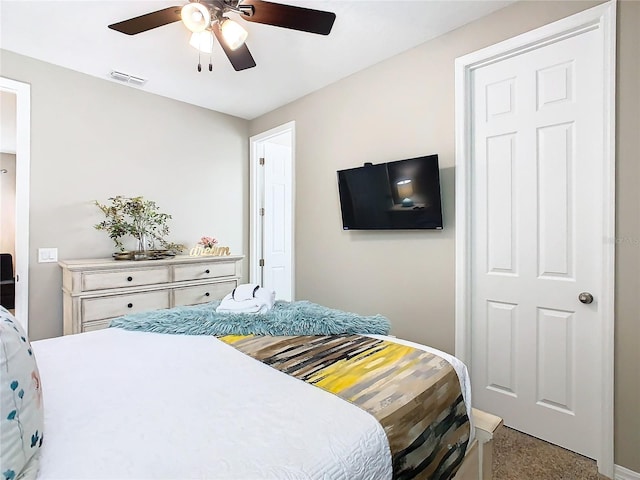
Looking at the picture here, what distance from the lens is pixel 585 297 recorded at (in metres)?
1.87

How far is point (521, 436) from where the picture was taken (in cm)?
209

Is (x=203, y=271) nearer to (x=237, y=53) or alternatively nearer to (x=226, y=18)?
(x=237, y=53)

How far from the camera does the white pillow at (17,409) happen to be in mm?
652

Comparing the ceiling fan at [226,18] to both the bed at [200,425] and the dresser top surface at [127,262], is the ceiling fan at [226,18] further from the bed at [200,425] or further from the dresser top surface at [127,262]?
the dresser top surface at [127,262]

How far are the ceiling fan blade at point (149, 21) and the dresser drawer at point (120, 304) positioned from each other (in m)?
1.81

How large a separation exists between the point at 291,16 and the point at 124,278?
2.17 m

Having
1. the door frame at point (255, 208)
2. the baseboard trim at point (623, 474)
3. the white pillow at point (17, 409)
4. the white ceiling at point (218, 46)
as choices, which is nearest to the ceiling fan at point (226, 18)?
the white ceiling at point (218, 46)

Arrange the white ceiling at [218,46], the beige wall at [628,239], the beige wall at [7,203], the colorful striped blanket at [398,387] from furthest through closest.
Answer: the beige wall at [7,203]
the white ceiling at [218,46]
the beige wall at [628,239]
the colorful striped blanket at [398,387]

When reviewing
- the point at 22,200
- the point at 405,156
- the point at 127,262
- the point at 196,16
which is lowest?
the point at 127,262

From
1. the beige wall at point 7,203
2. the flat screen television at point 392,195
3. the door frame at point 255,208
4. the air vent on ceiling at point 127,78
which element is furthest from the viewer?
the beige wall at point 7,203

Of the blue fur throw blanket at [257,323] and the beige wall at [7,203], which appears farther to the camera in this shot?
the beige wall at [7,203]

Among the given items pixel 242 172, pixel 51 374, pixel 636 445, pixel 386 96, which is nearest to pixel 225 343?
pixel 51 374

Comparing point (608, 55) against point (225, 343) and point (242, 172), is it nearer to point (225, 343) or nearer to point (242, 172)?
point (225, 343)

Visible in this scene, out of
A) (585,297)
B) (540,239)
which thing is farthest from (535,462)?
(540,239)
